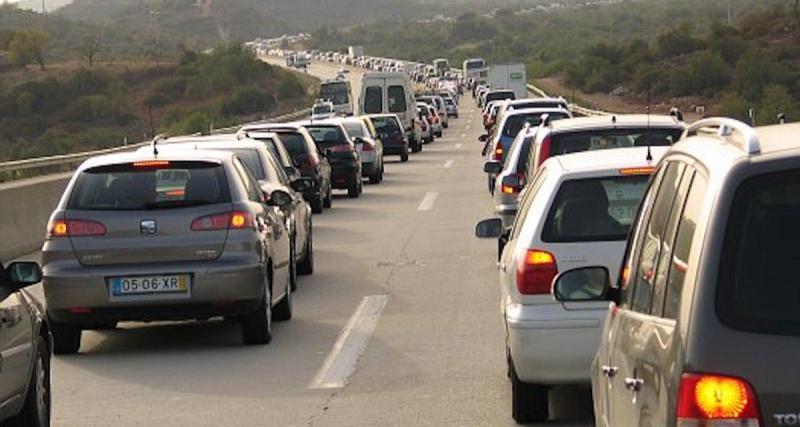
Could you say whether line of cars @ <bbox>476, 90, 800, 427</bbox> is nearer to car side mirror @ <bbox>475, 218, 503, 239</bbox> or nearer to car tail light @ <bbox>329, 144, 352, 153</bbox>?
car side mirror @ <bbox>475, 218, 503, 239</bbox>

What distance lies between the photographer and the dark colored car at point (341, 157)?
108 ft

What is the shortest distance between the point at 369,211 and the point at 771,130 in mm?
23875

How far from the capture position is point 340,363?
13.0 metres

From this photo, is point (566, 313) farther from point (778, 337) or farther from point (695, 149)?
point (778, 337)

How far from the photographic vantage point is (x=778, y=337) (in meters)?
4.72

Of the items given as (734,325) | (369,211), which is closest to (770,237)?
(734,325)

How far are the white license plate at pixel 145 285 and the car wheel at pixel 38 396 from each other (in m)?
3.84

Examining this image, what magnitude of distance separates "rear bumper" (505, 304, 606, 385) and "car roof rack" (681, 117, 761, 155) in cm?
357

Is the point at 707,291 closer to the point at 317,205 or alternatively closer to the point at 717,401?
the point at 717,401

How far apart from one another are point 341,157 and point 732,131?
28.0m

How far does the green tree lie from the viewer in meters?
111

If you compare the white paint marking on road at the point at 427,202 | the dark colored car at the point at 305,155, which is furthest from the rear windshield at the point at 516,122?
the dark colored car at the point at 305,155

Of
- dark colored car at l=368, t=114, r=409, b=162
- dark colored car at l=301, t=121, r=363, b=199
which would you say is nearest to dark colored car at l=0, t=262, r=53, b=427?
dark colored car at l=301, t=121, r=363, b=199

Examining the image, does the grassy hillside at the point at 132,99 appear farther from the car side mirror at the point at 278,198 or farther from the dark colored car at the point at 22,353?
the dark colored car at the point at 22,353
